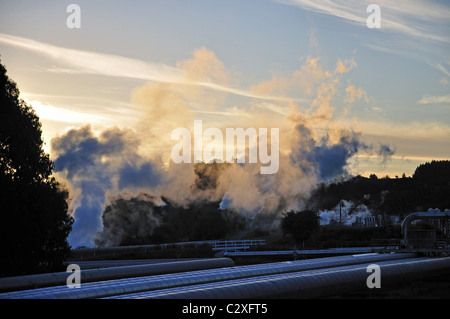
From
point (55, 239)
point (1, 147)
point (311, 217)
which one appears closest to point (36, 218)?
point (55, 239)

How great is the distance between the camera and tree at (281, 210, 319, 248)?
234 feet

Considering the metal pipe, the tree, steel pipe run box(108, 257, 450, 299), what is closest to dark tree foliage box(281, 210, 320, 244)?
the tree

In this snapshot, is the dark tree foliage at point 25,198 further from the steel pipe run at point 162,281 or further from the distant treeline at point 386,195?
the distant treeline at point 386,195

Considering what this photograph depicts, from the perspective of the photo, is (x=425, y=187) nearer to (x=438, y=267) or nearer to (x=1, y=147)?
(x=438, y=267)

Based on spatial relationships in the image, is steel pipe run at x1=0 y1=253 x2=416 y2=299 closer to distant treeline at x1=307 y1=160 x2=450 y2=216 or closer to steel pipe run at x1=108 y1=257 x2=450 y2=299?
steel pipe run at x1=108 y1=257 x2=450 y2=299

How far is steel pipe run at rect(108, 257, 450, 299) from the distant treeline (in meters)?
60.9

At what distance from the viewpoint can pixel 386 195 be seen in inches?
4422

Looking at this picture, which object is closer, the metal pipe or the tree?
the metal pipe

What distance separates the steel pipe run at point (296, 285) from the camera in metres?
24.5

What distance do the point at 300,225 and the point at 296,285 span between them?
143 feet

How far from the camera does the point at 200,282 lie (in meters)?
31.2

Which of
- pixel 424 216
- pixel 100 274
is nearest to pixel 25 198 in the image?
pixel 100 274

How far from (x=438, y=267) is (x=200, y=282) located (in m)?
17.4

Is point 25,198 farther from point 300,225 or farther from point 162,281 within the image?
point 300,225
